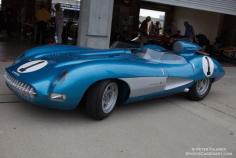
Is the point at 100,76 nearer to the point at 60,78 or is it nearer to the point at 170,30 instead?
the point at 60,78

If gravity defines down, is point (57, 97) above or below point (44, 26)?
below

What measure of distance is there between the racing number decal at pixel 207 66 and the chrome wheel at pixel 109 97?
201 centimetres

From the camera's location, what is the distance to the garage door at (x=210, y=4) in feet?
31.2

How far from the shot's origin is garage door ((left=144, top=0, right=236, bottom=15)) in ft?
31.2

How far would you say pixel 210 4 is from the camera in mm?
10164

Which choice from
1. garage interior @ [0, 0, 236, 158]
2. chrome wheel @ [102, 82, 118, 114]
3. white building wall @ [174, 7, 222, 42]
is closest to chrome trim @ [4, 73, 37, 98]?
garage interior @ [0, 0, 236, 158]

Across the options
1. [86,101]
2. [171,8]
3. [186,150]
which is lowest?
[186,150]

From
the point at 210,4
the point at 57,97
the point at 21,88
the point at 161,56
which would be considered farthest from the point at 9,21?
the point at 57,97

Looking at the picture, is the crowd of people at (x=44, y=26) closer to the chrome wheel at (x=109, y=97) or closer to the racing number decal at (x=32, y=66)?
the racing number decal at (x=32, y=66)

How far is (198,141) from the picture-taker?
4109 mm

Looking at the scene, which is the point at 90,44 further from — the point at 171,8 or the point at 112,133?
the point at 171,8

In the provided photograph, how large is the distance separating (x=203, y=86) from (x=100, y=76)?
264 cm

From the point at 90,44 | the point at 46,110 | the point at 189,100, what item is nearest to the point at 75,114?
the point at 46,110

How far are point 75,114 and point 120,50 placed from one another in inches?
50.4
